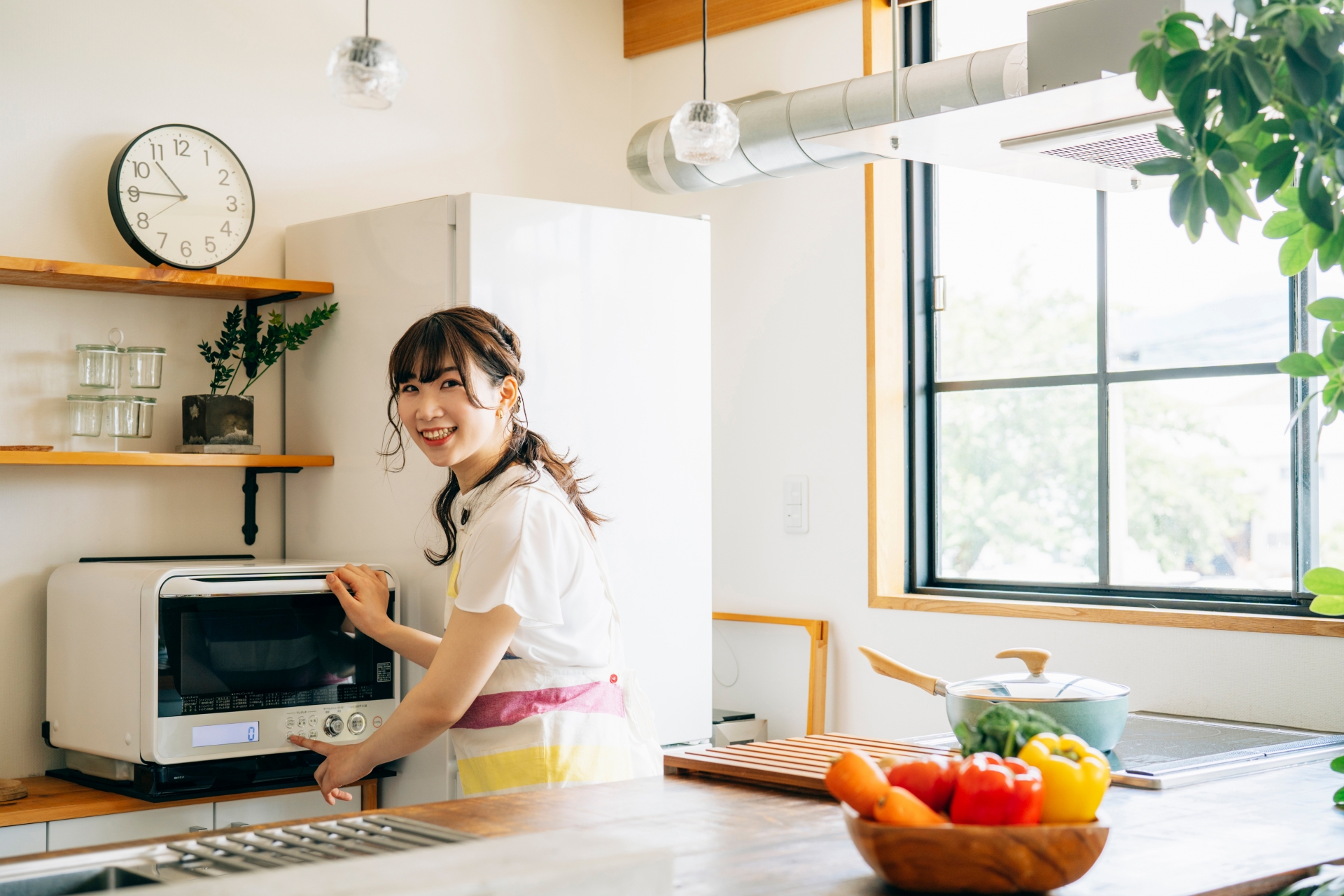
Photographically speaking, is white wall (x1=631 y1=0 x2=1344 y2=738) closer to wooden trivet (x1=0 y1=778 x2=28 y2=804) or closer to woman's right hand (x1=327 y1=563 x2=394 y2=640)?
woman's right hand (x1=327 y1=563 x2=394 y2=640)

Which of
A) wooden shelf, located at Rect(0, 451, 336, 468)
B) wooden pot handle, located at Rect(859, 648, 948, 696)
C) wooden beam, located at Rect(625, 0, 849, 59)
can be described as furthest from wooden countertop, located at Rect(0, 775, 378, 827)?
wooden beam, located at Rect(625, 0, 849, 59)

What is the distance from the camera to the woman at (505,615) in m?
1.97

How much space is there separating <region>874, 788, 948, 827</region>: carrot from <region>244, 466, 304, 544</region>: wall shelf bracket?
2016 millimetres

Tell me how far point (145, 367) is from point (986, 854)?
2.15 m

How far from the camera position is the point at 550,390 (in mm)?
2709

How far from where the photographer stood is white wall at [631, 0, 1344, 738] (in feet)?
10.7

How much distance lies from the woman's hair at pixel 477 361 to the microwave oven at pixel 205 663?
1.81 ft

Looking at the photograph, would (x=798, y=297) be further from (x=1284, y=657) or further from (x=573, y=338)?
(x=1284, y=657)

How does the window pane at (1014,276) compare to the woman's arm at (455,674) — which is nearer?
the woman's arm at (455,674)

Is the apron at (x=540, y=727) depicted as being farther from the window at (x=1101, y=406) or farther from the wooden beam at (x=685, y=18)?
the wooden beam at (x=685, y=18)

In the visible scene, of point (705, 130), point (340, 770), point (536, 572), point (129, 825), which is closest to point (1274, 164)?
point (705, 130)

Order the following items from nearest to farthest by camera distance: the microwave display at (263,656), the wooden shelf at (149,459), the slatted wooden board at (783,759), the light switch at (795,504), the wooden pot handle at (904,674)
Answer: the slatted wooden board at (783,759)
the wooden pot handle at (904,674)
the microwave display at (263,656)
the wooden shelf at (149,459)
the light switch at (795,504)

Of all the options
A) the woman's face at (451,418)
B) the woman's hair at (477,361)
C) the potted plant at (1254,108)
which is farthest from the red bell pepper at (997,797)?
the woman's face at (451,418)

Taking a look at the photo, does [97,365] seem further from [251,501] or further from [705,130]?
[705,130]
